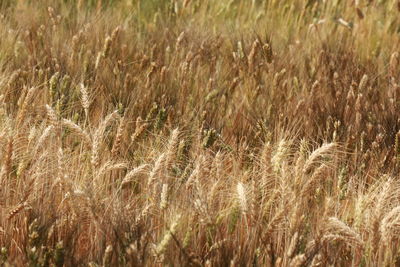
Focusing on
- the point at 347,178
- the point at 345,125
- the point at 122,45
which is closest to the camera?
the point at 347,178

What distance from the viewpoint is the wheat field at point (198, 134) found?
6.64 feet

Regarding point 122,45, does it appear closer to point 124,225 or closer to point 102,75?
point 102,75

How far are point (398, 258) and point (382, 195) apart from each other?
0.18 m

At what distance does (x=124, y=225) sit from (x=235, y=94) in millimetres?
1465

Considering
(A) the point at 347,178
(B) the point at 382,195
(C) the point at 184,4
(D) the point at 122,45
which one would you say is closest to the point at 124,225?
(B) the point at 382,195

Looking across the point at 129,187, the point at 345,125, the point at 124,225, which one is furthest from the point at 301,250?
the point at 345,125

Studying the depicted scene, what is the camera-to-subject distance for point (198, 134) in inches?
111

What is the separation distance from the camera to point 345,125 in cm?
313

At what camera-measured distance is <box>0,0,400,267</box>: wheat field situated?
202 cm

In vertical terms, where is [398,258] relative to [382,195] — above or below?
below

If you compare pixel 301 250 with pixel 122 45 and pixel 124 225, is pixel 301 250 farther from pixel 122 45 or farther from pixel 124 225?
pixel 122 45

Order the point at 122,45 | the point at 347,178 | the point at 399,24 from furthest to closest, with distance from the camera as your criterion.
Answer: the point at 399,24, the point at 122,45, the point at 347,178

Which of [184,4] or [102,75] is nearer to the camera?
[102,75]

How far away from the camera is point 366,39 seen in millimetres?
4219
